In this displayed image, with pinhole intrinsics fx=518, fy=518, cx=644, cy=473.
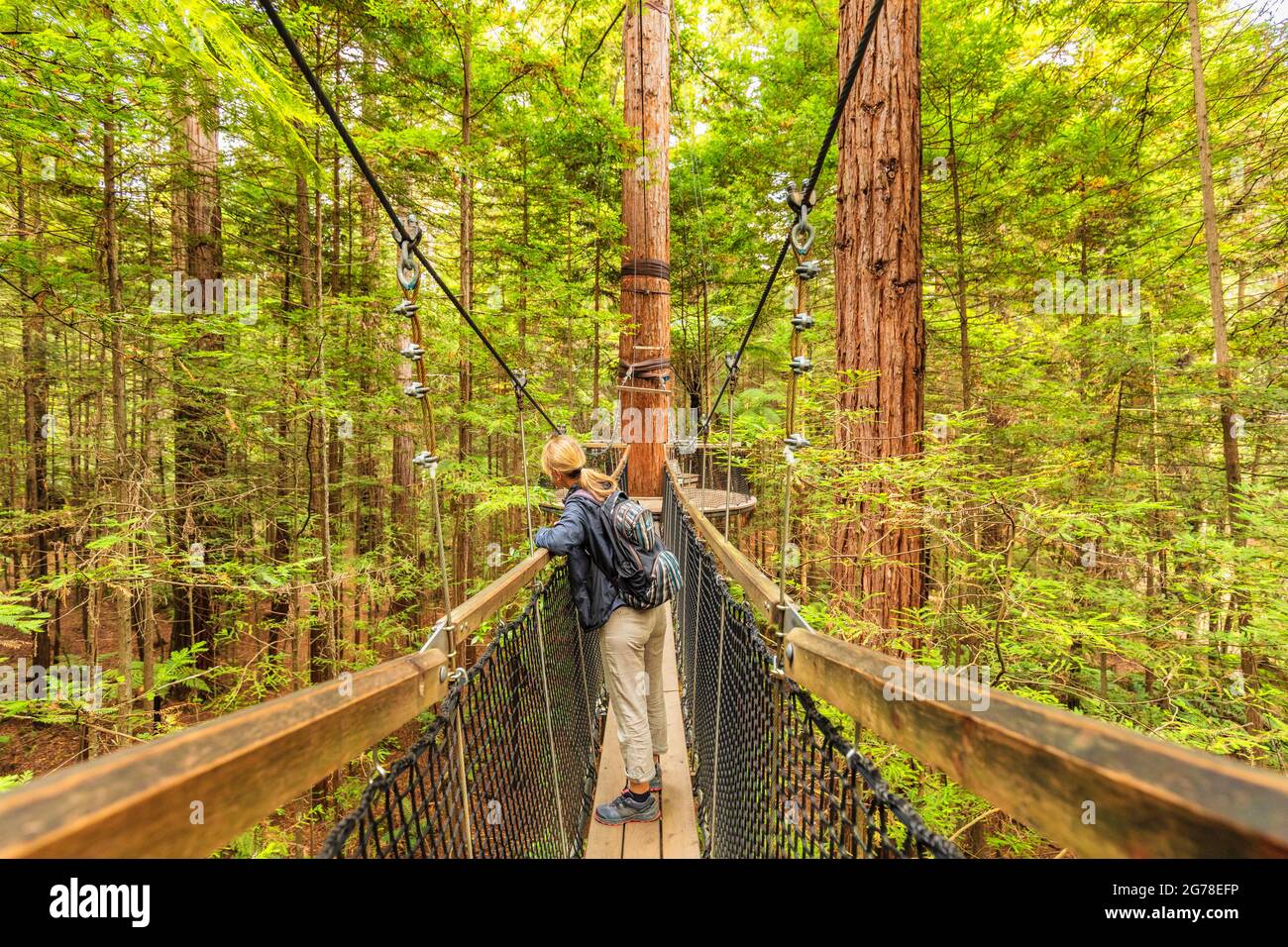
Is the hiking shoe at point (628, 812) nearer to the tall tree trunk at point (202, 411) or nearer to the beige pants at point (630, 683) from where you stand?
the beige pants at point (630, 683)

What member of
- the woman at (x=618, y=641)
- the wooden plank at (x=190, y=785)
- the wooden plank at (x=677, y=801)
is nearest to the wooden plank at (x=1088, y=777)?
the wooden plank at (x=190, y=785)

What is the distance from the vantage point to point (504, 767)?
1.50 meters

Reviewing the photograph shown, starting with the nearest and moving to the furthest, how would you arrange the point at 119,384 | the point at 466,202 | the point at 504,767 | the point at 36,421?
the point at 504,767, the point at 119,384, the point at 466,202, the point at 36,421

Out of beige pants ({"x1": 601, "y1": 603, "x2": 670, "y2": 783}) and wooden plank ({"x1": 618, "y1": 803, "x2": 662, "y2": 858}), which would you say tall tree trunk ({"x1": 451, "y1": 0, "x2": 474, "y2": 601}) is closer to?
beige pants ({"x1": 601, "y1": 603, "x2": 670, "y2": 783})

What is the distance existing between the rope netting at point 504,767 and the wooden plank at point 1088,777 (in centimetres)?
70

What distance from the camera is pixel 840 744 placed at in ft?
2.62

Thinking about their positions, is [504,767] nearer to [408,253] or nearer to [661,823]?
[661,823]

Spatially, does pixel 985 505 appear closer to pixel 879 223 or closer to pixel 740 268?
pixel 879 223

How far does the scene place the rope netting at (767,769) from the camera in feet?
2.48

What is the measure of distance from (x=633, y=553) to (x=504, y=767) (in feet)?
2.59

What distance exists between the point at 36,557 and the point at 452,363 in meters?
6.76

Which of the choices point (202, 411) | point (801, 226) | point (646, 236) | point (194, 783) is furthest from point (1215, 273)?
point (202, 411)

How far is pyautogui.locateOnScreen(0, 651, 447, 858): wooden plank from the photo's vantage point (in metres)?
0.37

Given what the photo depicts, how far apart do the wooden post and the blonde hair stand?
3024 millimetres
